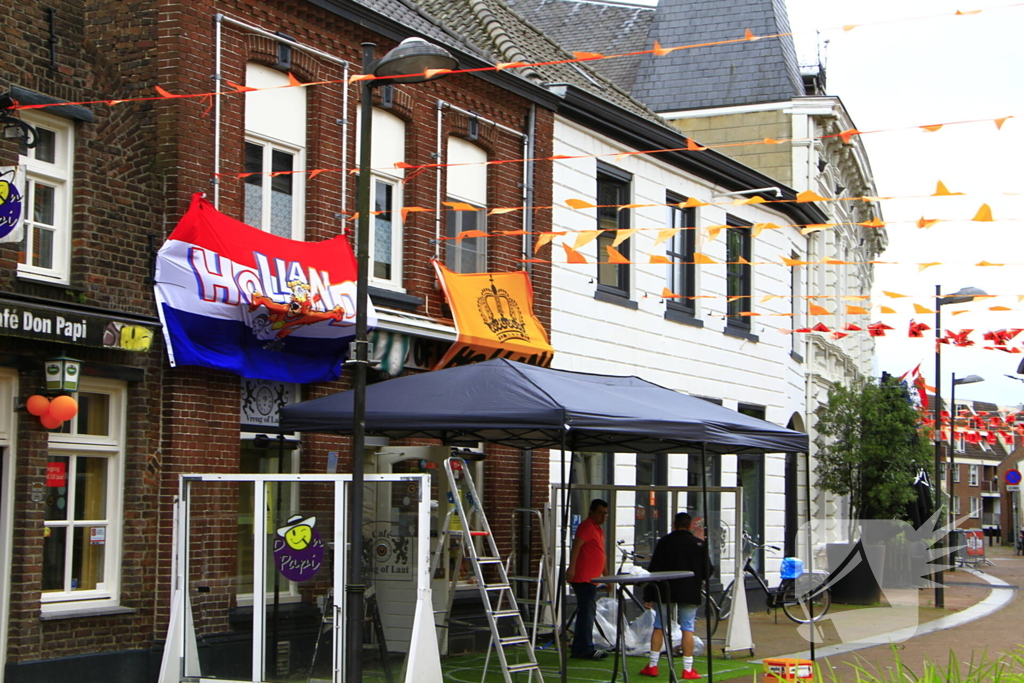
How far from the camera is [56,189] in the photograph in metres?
11.1

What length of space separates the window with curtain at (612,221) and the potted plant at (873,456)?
299 inches

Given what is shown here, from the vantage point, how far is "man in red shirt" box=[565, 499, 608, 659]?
14016 millimetres

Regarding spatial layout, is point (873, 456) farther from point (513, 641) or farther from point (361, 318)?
point (361, 318)

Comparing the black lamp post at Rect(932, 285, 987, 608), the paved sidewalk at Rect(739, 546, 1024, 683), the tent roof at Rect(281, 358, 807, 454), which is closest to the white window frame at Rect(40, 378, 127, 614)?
the tent roof at Rect(281, 358, 807, 454)

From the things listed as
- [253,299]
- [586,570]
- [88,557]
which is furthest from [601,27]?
[88,557]

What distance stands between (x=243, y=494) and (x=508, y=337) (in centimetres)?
470

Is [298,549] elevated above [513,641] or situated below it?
above

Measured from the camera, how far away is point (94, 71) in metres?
11.5

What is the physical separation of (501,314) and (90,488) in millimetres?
6067

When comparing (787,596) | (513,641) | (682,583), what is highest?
(682,583)

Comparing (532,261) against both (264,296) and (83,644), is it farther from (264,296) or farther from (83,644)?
(83,644)

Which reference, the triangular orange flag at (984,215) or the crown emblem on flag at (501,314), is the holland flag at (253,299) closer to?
the crown emblem on flag at (501,314)

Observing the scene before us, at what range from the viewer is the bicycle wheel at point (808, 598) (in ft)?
47.1

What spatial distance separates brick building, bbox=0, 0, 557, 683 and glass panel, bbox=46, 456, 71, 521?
0.06ft
